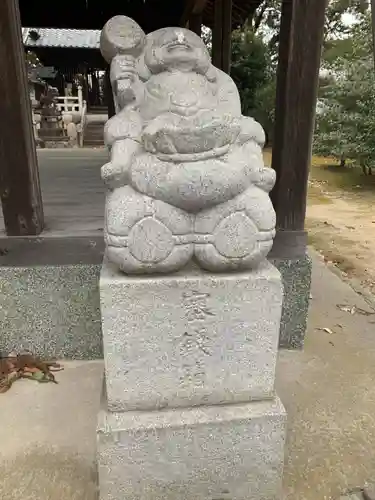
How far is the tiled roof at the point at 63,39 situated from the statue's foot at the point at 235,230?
46.0 ft

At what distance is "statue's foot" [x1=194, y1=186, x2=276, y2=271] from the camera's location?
1.59 meters

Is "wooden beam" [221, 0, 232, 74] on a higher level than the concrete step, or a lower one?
higher

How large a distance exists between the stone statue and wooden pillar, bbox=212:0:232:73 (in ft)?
14.1

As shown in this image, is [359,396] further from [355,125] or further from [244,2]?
[355,125]

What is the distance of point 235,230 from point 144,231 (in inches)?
12.0

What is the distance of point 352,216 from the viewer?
8320mm

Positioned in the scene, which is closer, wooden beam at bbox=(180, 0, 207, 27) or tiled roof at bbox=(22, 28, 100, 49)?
wooden beam at bbox=(180, 0, 207, 27)

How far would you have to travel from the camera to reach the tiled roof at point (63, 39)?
14055 millimetres

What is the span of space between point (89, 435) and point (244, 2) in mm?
5692

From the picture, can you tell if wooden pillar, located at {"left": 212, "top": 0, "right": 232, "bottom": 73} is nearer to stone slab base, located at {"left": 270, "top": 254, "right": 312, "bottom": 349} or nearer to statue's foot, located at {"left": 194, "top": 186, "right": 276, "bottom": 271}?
stone slab base, located at {"left": 270, "top": 254, "right": 312, "bottom": 349}

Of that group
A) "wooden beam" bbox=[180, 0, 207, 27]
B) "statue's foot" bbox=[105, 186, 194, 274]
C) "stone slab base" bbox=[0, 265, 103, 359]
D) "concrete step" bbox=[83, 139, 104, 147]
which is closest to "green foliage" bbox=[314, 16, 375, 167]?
"wooden beam" bbox=[180, 0, 207, 27]

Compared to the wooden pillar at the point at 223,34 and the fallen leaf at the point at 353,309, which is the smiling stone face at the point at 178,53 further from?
the wooden pillar at the point at 223,34

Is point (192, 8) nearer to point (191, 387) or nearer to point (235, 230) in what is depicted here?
point (235, 230)

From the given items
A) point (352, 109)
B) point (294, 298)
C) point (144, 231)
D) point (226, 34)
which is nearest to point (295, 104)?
point (294, 298)
